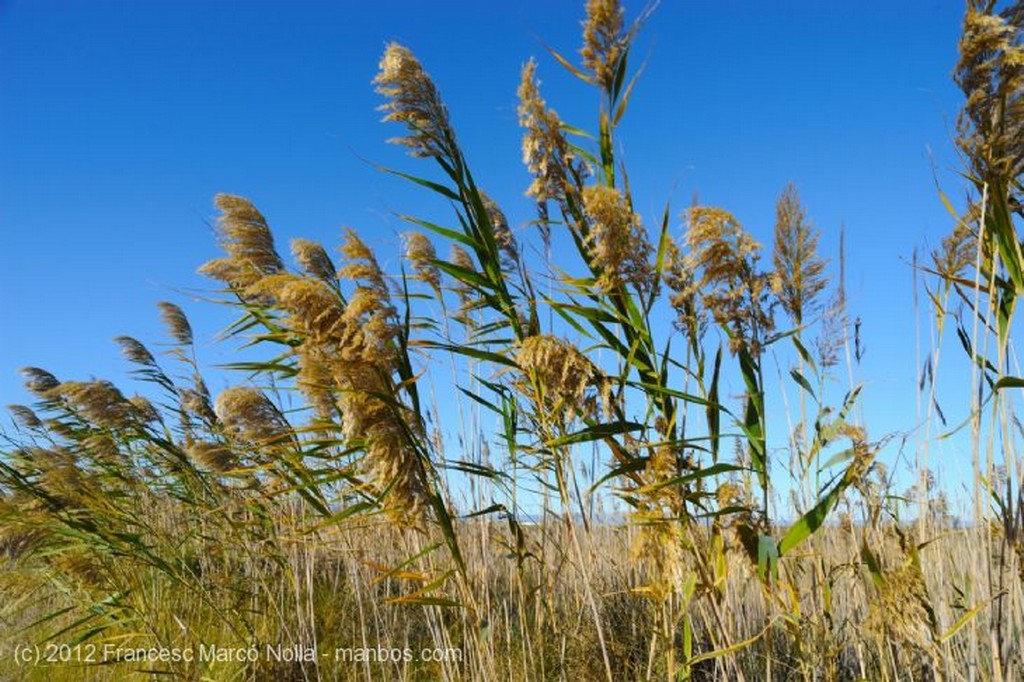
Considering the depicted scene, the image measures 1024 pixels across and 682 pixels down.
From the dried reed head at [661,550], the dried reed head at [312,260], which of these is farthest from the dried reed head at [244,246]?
the dried reed head at [661,550]

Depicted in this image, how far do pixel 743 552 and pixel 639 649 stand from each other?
1.69 metres

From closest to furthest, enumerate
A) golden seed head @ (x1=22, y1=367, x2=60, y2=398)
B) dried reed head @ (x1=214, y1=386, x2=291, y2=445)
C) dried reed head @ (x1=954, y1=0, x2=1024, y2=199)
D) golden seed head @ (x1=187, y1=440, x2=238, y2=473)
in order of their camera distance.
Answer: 1. dried reed head @ (x1=954, y1=0, x2=1024, y2=199)
2. dried reed head @ (x1=214, y1=386, x2=291, y2=445)
3. golden seed head @ (x1=187, y1=440, x2=238, y2=473)
4. golden seed head @ (x1=22, y1=367, x2=60, y2=398)

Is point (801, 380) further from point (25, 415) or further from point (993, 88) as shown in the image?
point (25, 415)

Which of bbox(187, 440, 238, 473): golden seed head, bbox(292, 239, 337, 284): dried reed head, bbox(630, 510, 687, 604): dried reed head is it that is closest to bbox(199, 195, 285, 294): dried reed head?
bbox(292, 239, 337, 284): dried reed head

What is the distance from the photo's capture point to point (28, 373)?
6102mm

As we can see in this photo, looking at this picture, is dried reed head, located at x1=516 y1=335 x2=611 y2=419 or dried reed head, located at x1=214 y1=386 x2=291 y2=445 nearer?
dried reed head, located at x1=516 y1=335 x2=611 y2=419

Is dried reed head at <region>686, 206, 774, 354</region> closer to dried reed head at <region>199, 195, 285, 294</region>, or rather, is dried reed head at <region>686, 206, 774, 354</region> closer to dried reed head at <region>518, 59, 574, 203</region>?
dried reed head at <region>518, 59, 574, 203</region>

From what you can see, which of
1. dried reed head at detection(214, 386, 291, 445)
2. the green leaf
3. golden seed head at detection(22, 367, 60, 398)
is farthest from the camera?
golden seed head at detection(22, 367, 60, 398)

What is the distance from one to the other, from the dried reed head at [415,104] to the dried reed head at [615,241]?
63 cm

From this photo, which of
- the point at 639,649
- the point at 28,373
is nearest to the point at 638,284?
the point at 639,649

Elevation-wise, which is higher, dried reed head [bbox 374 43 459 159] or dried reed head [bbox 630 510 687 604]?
dried reed head [bbox 374 43 459 159]

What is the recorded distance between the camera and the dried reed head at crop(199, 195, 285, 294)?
281 cm

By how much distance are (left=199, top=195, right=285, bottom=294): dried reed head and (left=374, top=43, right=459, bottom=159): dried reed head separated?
804 mm

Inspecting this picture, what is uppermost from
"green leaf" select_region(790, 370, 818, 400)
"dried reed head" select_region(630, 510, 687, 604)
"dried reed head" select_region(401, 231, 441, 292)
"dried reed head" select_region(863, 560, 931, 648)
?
"dried reed head" select_region(401, 231, 441, 292)
